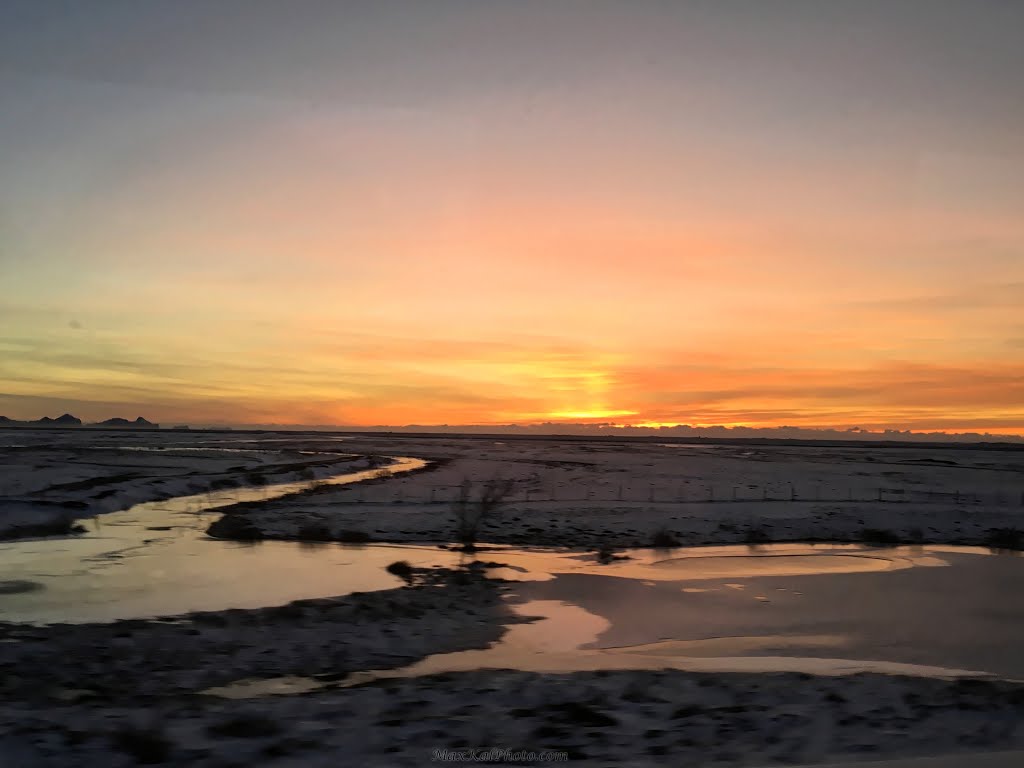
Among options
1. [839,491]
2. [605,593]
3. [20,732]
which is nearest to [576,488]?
[839,491]

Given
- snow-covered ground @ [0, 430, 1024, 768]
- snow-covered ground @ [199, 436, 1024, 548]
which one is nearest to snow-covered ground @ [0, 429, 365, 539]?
snow-covered ground @ [199, 436, 1024, 548]

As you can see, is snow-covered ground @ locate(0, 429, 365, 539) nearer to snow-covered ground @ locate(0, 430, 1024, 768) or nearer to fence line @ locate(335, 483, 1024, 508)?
fence line @ locate(335, 483, 1024, 508)

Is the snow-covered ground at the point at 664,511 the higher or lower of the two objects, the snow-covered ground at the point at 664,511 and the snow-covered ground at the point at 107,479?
the lower

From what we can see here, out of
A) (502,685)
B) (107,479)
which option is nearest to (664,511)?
(502,685)

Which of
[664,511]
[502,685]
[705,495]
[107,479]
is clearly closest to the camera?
[502,685]

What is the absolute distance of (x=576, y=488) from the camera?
1852 inches

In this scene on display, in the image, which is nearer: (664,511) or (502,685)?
(502,685)

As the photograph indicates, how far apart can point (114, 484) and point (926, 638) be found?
Answer: 38.9 m

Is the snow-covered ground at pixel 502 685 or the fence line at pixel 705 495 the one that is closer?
the snow-covered ground at pixel 502 685

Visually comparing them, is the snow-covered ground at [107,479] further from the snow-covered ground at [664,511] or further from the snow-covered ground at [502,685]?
the snow-covered ground at [502,685]

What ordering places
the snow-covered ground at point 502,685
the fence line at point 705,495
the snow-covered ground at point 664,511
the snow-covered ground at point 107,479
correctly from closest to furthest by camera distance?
the snow-covered ground at point 502,685, the snow-covered ground at point 664,511, the snow-covered ground at point 107,479, the fence line at point 705,495

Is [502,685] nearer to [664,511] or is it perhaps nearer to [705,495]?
[664,511]

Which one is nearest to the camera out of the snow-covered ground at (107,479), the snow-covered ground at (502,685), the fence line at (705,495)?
the snow-covered ground at (502,685)

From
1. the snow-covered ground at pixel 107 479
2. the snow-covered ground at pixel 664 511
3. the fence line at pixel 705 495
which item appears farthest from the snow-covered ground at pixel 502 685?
the fence line at pixel 705 495
